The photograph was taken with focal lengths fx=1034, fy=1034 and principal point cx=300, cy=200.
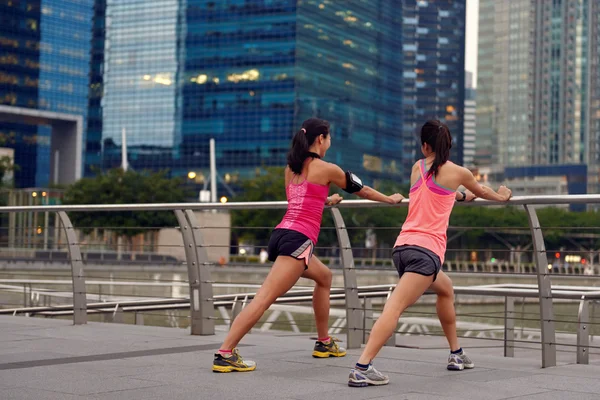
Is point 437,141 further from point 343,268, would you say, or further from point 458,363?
point 343,268

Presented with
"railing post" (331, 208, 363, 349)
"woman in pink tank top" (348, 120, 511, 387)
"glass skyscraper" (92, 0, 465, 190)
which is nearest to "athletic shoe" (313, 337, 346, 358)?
"railing post" (331, 208, 363, 349)

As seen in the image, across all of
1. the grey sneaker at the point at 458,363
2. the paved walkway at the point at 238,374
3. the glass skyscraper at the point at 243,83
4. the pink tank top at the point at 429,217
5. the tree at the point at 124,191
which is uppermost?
the glass skyscraper at the point at 243,83

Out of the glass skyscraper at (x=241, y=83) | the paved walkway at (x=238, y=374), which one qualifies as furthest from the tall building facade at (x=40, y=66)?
the paved walkway at (x=238, y=374)

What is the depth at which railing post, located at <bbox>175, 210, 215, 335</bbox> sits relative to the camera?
9562 mm

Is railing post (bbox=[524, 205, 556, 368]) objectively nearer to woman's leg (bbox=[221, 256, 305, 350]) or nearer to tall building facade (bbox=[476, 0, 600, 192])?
woman's leg (bbox=[221, 256, 305, 350])

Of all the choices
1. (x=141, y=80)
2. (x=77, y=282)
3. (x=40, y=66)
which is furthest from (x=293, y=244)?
(x=40, y=66)

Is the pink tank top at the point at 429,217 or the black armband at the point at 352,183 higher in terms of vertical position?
the black armband at the point at 352,183

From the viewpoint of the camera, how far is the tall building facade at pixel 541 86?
563ft

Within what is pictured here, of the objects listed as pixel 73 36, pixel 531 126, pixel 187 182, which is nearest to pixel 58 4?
pixel 73 36

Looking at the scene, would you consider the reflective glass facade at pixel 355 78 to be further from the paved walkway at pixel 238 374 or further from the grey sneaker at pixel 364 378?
the grey sneaker at pixel 364 378

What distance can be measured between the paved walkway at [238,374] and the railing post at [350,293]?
13.5 inches

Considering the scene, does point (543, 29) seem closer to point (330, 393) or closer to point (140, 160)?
point (140, 160)

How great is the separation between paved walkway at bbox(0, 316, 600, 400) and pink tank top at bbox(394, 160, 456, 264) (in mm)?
893

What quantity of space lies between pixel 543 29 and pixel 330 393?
591 feet
